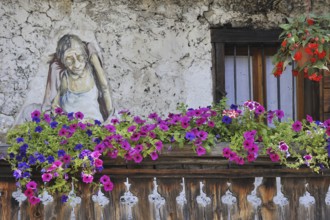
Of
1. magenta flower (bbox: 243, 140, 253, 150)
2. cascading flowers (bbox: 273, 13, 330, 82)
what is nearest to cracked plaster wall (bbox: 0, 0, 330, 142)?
cascading flowers (bbox: 273, 13, 330, 82)

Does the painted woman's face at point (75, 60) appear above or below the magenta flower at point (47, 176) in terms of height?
above

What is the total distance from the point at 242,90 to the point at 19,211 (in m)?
2.54

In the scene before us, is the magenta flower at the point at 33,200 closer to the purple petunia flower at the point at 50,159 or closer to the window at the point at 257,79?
the purple petunia flower at the point at 50,159

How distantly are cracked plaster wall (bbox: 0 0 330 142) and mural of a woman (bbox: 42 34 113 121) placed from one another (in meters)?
0.06

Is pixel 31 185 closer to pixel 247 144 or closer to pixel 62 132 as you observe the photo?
pixel 62 132

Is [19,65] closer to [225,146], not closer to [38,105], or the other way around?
[38,105]

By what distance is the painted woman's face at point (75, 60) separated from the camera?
507 cm

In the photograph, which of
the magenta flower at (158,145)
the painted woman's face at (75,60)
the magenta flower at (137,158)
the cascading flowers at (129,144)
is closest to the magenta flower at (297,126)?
the cascading flowers at (129,144)

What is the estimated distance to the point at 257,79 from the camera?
17.3 ft

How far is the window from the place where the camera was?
16.8ft

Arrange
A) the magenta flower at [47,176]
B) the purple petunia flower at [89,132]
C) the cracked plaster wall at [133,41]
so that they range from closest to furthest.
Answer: the magenta flower at [47,176] → the purple petunia flower at [89,132] → the cracked plaster wall at [133,41]

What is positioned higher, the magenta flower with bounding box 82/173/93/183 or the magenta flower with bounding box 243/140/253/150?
the magenta flower with bounding box 243/140/253/150

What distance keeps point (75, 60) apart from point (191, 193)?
2.20 meters

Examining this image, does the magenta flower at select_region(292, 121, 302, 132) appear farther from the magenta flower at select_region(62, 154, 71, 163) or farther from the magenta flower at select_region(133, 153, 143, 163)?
the magenta flower at select_region(62, 154, 71, 163)
